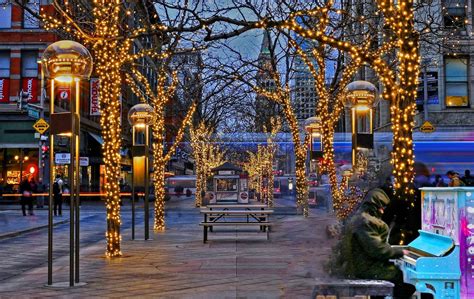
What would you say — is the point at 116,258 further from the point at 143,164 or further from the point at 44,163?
the point at 44,163

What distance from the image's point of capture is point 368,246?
5816mm

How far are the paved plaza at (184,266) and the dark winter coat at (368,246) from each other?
0.57 m

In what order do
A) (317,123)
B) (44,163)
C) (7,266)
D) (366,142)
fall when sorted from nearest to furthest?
(7,266) < (366,142) < (317,123) < (44,163)

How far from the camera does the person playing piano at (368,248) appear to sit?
584cm

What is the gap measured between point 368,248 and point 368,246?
22 mm

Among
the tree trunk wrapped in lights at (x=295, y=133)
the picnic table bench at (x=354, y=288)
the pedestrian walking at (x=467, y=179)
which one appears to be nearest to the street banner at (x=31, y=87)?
the tree trunk wrapped in lights at (x=295, y=133)

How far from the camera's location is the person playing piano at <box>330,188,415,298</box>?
5.84 metres

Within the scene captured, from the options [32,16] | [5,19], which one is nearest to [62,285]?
[32,16]

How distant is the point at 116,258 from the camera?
12.6 m

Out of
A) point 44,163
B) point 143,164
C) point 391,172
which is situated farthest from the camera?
point 44,163

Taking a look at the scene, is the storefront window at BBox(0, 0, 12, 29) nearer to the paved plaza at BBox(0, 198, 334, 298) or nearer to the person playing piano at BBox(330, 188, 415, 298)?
the paved plaza at BBox(0, 198, 334, 298)

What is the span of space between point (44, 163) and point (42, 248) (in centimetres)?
2516

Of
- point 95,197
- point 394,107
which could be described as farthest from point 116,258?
point 95,197

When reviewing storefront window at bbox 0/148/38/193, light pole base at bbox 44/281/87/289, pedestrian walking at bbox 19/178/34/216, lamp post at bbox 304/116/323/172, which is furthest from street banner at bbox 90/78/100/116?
light pole base at bbox 44/281/87/289
